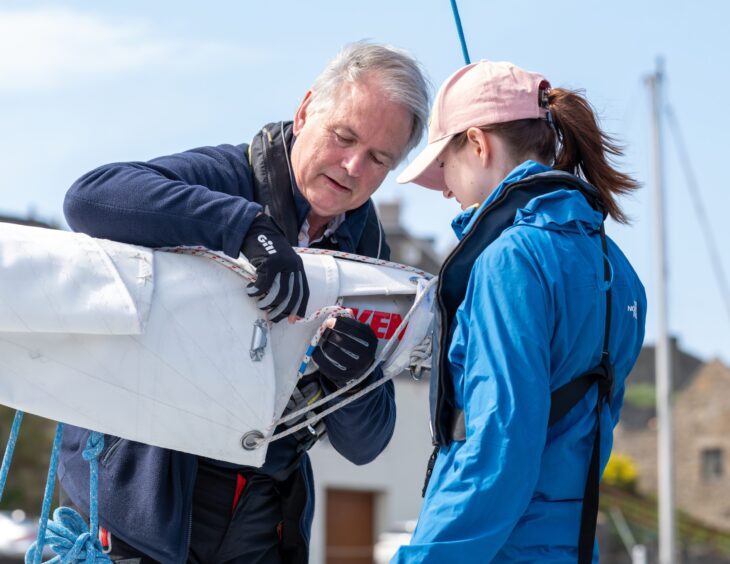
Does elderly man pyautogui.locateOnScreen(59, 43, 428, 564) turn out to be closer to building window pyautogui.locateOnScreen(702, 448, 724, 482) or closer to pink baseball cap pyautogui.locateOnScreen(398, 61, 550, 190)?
pink baseball cap pyautogui.locateOnScreen(398, 61, 550, 190)

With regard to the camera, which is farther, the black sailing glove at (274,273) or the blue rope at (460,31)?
the blue rope at (460,31)

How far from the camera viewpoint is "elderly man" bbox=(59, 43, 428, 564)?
288 centimetres

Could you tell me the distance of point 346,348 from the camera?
2.89 metres

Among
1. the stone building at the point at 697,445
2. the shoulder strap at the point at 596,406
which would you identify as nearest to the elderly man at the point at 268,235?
the shoulder strap at the point at 596,406

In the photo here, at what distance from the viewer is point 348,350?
2.90 metres

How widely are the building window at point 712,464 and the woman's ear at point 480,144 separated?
137 feet

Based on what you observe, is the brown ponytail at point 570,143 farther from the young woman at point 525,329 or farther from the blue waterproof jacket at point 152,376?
the blue waterproof jacket at point 152,376

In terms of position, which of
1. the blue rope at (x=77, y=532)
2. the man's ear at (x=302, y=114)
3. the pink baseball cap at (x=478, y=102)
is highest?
the man's ear at (x=302, y=114)

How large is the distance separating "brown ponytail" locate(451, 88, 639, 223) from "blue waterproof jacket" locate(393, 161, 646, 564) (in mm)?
146

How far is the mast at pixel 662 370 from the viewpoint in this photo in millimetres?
19156

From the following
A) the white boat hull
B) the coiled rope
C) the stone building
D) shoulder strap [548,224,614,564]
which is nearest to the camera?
shoulder strap [548,224,614,564]

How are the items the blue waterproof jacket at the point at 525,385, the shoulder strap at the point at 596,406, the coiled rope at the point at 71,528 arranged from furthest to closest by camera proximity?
1. the coiled rope at the point at 71,528
2. the shoulder strap at the point at 596,406
3. the blue waterproof jacket at the point at 525,385

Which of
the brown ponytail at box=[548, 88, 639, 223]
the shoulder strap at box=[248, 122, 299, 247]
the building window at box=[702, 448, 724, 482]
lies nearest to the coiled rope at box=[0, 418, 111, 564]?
the shoulder strap at box=[248, 122, 299, 247]

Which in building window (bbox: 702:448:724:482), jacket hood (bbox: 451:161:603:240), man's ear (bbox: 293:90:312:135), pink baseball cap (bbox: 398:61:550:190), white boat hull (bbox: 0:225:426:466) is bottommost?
white boat hull (bbox: 0:225:426:466)
